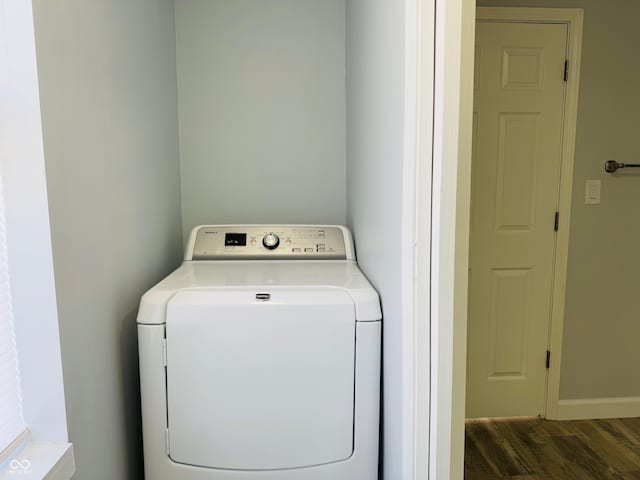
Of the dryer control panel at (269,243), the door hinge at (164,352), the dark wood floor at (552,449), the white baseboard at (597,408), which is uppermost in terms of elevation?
the dryer control panel at (269,243)

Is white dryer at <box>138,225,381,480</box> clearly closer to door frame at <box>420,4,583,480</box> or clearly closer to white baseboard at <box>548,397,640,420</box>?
door frame at <box>420,4,583,480</box>

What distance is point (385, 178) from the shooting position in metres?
1.22

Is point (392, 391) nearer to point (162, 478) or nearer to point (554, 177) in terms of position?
point (162, 478)

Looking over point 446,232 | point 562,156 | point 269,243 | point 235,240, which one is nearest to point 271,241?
point 269,243

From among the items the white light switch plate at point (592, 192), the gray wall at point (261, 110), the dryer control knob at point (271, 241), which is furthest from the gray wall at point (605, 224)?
the dryer control knob at point (271, 241)

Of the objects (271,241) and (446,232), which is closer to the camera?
(446,232)

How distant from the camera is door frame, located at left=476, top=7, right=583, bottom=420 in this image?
83.9 inches

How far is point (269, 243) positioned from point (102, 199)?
0.70 metres

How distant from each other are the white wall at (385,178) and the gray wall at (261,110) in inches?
13.8

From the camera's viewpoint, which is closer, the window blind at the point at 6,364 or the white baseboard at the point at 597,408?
the window blind at the point at 6,364

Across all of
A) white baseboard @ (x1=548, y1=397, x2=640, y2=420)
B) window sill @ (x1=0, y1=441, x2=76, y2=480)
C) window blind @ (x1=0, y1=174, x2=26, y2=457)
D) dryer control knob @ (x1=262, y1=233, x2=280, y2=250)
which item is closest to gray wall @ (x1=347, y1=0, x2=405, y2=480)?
dryer control knob @ (x1=262, y1=233, x2=280, y2=250)

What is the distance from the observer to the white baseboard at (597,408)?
240 cm

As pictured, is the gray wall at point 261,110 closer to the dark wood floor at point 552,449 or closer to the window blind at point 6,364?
the window blind at point 6,364

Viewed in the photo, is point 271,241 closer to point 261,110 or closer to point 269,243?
point 269,243
